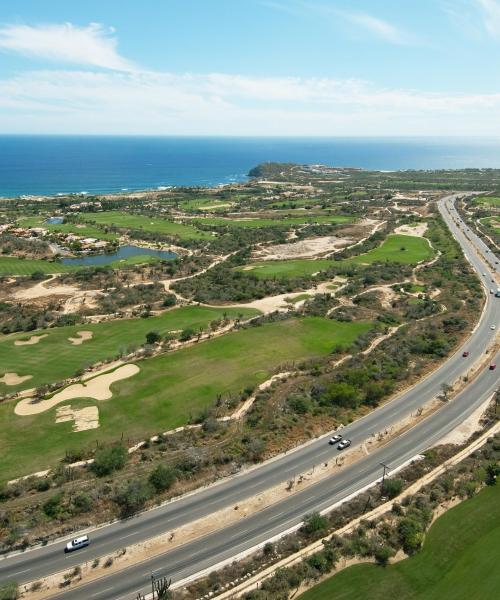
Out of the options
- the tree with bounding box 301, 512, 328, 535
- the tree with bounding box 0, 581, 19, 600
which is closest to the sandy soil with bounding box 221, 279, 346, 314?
the tree with bounding box 301, 512, 328, 535

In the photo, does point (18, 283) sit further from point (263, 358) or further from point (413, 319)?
point (413, 319)

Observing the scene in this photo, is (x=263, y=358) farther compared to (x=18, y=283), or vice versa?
(x=18, y=283)

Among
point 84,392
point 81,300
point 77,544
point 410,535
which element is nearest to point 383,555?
point 410,535

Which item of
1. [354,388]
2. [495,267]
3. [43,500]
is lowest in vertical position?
[43,500]

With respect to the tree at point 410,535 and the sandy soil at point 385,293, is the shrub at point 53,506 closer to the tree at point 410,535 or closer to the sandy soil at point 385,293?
the tree at point 410,535

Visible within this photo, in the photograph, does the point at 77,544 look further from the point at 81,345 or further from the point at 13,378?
the point at 81,345

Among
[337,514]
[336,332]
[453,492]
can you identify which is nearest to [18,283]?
[336,332]
